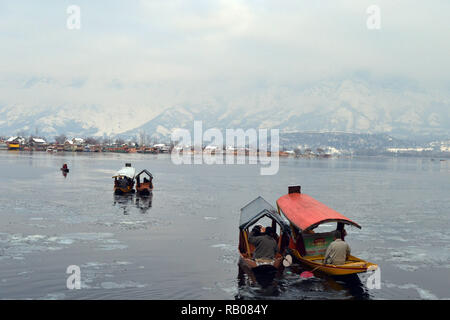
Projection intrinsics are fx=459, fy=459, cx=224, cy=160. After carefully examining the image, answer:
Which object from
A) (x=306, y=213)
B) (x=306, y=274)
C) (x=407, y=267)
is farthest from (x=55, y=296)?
(x=407, y=267)

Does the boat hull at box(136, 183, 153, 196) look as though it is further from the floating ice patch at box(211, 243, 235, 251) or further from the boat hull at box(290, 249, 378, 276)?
the boat hull at box(290, 249, 378, 276)

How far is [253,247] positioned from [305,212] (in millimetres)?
4436

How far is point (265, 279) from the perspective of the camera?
2644 cm

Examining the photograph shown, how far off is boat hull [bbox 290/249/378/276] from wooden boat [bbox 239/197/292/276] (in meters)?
1.33

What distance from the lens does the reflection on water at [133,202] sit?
54.3 metres

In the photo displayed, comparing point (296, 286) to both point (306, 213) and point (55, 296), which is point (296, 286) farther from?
point (55, 296)

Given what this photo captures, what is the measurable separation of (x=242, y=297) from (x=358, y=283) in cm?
739

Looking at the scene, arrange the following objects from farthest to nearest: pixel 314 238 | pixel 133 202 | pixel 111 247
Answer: pixel 133 202 < pixel 111 247 < pixel 314 238

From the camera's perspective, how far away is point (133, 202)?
59938mm

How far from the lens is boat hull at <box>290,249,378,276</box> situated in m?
25.2

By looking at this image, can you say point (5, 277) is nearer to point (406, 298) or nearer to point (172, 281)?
point (172, 281)

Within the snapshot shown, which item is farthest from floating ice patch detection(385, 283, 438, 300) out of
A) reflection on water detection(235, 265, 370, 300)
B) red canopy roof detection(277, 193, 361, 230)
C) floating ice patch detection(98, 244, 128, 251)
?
floating ice patch detection(98, 244, 128, 251)

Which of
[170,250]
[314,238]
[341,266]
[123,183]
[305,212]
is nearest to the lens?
[341,266]

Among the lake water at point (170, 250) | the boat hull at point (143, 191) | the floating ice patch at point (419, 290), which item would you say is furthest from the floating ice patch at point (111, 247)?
the boat hull at point (143, 191)
